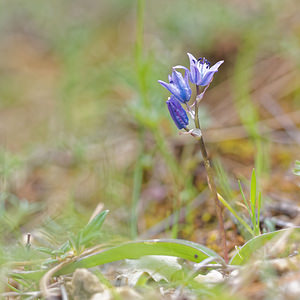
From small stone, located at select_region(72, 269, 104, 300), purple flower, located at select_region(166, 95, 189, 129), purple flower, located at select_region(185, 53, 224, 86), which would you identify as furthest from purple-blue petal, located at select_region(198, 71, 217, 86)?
small stone, located at select_region(72, 269, 104, 300)

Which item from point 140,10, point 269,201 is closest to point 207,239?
point 269,201

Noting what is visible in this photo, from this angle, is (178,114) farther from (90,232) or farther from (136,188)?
(136,188)

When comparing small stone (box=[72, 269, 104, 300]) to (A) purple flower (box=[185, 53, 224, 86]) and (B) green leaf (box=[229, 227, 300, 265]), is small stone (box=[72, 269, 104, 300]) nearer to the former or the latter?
(B) green leaf (box=[229, 227, 300, 265])

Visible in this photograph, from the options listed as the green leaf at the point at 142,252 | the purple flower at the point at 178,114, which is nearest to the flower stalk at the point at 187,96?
the purple flower at the point at 178,114

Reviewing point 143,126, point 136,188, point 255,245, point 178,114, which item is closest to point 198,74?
point 178,114

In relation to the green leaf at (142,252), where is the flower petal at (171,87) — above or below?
above

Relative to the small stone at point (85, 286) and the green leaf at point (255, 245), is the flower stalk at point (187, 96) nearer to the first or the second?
the green leaf at point (255, 245)
